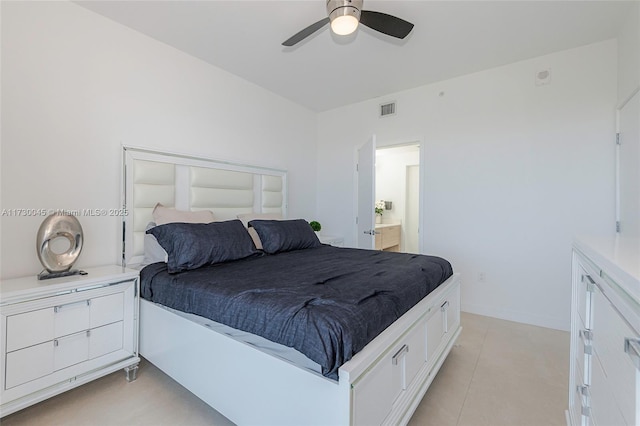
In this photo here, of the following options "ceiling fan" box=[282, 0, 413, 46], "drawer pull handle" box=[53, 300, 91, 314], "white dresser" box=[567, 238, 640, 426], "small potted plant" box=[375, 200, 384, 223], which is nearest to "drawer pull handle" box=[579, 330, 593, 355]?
"white dresser" box=[567, 238, 640, 426]

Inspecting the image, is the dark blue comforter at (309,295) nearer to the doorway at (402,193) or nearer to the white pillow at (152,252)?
the white pillow at (152,252)

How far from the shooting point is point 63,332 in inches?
69.3

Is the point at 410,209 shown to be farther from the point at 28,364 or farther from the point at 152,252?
the point at 28,364

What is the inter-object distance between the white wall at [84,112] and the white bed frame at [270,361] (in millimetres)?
195

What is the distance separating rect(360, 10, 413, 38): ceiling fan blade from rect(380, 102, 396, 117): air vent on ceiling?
1.99m

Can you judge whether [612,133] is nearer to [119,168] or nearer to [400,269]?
[400,269]

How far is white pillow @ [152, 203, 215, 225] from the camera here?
2518mm

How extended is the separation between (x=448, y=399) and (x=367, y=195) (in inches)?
90.4

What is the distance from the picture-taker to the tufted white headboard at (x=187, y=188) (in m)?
2.50

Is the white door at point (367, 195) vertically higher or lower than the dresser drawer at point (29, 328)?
higher

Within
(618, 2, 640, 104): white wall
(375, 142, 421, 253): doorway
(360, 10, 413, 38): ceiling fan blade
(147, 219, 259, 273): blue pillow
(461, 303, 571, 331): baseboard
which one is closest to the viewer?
(360, 10, 413, 38): ceiling fan blade

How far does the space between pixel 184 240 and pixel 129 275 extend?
0.43m

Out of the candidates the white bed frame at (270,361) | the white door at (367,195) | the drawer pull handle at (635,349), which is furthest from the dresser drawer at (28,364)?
the white door at (367,195)

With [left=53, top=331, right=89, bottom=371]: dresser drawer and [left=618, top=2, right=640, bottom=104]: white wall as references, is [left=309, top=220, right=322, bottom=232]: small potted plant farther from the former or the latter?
[left=618, top=2, right=640, bottom=104]: white wall
